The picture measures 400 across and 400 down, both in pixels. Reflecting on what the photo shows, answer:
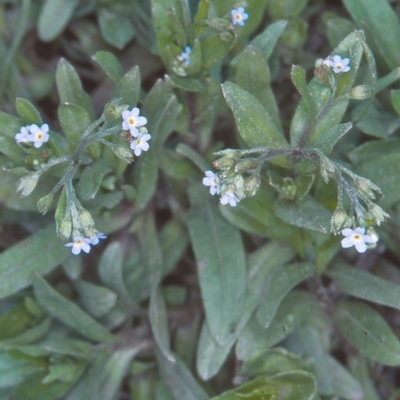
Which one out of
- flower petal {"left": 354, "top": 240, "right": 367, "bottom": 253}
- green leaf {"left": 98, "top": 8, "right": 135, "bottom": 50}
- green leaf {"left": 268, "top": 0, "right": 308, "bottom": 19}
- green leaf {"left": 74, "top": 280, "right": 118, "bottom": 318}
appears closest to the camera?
flower petal {"left": 354, "top": 240, "right": 367, "bottom": 253}

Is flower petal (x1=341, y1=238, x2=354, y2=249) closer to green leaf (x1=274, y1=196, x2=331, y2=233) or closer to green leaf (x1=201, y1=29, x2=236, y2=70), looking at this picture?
green leaf (x1=274, y1=196, x2=331, y2=233)

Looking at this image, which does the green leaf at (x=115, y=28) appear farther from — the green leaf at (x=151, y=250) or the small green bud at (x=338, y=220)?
the small green bud at (x=338, y=220)

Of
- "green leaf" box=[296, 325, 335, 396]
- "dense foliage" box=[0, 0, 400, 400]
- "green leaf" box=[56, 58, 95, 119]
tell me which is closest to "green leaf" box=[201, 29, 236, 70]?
"dense foliage" box=[0, 0, 400, 400]

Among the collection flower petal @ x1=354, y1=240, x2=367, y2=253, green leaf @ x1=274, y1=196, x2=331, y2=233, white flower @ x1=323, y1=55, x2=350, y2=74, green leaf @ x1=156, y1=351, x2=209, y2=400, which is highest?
white flower @ x1=323, y1=55, x2=350, y2=74

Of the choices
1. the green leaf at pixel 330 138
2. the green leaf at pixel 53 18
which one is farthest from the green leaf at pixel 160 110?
the green leaf at pixel 53 18

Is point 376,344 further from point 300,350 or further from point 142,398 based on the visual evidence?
point 142,398

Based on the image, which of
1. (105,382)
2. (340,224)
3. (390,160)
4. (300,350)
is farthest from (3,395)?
(390,160)

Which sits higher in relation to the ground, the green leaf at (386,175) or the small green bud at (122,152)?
the small green bud at (122,152)
